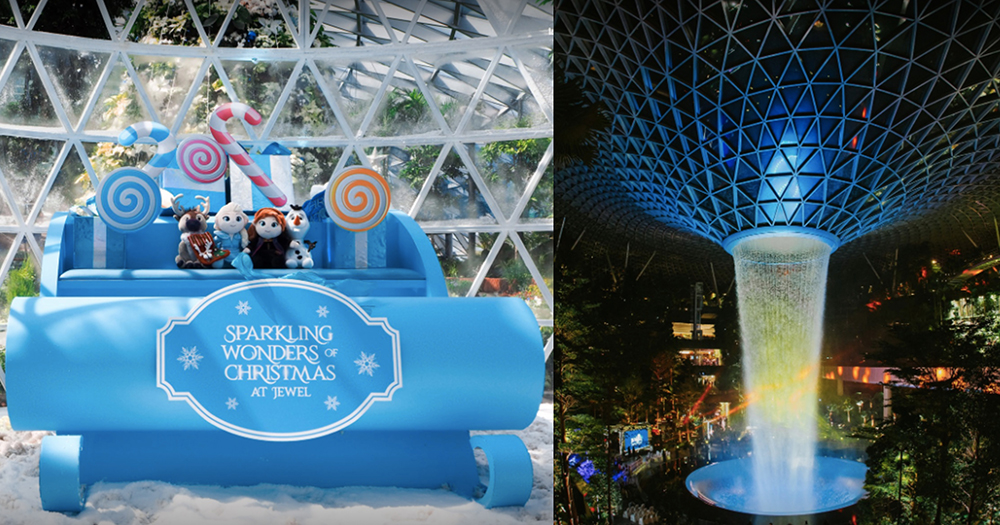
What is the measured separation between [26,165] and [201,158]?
253cm

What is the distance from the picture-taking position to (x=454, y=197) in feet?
17.5

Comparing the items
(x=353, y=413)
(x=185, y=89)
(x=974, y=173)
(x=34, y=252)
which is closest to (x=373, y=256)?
(x=353, y=413)

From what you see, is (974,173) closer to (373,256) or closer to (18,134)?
(373,256)

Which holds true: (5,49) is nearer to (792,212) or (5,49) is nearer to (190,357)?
(190,357)

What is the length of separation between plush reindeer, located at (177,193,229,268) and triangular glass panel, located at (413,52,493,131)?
2.39 m

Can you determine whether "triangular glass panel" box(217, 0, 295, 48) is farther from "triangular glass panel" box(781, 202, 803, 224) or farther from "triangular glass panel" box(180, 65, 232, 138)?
"triangular glass panel" box(781, 202, 803, 224)

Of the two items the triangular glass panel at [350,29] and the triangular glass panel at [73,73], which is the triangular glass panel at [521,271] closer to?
the triangular glass panel at [350,29]

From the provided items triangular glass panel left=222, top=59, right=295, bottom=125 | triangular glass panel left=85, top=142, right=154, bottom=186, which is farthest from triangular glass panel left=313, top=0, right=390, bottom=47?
triangular glass panel left=85, top=142, right=154, bottom=186

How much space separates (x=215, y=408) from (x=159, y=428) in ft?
0.73

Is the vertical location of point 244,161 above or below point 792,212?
above

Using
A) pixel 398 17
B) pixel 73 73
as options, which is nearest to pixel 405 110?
pixel 398 17

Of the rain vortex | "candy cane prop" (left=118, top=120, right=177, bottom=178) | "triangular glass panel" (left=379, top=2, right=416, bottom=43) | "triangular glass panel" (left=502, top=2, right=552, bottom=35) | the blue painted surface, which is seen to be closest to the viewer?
the rain vortex

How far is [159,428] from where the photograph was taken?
2398 millimetres

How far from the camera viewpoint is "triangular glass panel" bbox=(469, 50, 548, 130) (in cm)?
507
